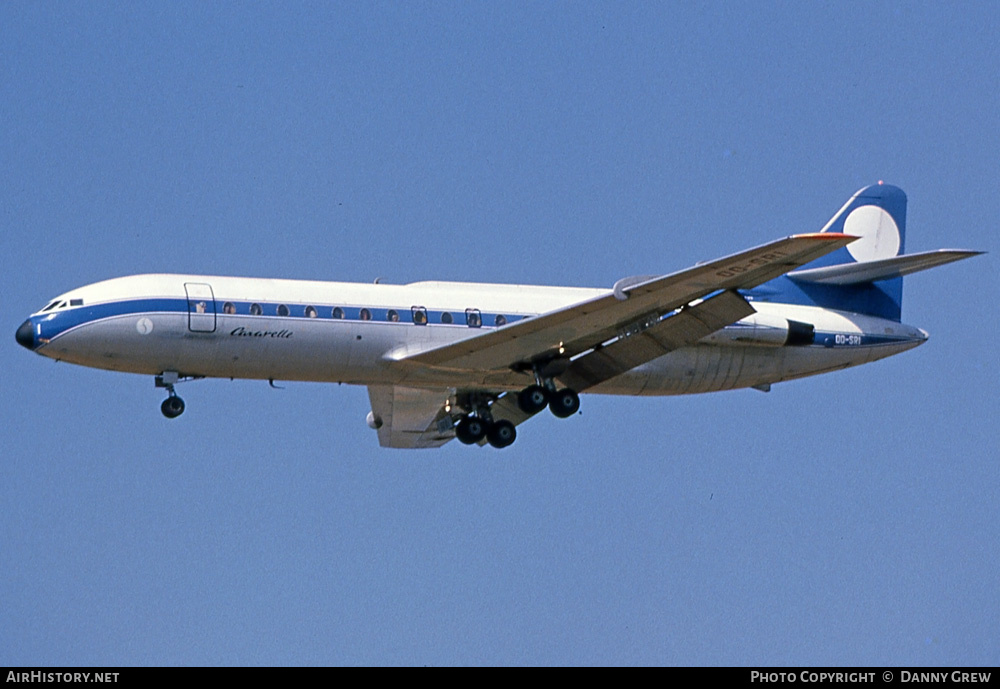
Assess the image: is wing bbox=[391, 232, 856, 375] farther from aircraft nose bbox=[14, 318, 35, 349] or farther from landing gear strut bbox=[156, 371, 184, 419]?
aircraft nose bbox=[14, 318, 35, 349]

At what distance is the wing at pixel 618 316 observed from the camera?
110 feet

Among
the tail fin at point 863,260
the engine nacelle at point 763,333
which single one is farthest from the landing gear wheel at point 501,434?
the tail fin at point 863,260

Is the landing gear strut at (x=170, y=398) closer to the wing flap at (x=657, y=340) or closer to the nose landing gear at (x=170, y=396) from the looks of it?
the nose landing gear at (x=170, y=396)

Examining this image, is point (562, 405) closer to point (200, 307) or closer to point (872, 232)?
point (200, 307)

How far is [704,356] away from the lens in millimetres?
38500

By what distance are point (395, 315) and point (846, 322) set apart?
10.5 m

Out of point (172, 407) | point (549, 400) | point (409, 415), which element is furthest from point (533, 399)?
point (172, 407)

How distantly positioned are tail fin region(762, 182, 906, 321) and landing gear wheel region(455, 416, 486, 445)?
706 cm

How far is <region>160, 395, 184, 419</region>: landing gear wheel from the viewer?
35.2 metres

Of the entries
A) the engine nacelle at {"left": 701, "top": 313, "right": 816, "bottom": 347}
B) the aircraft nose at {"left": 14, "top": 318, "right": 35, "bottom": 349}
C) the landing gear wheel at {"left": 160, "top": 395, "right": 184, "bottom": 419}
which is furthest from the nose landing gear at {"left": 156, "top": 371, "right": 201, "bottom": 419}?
the engine nacelle at {"left": 701, "top": 313, "right": 816, "bottom": 347}

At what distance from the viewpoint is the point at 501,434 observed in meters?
38.9

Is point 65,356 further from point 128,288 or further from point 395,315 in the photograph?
point 395,315

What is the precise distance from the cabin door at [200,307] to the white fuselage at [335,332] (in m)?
0.02
